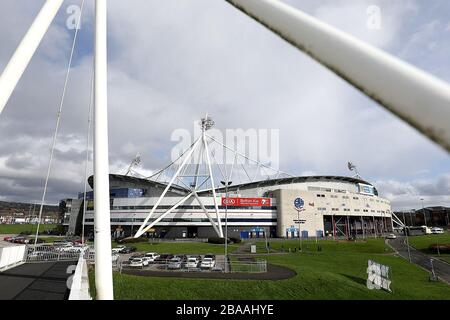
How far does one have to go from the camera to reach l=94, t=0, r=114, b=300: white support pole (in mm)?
10312

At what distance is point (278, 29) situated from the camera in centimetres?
507

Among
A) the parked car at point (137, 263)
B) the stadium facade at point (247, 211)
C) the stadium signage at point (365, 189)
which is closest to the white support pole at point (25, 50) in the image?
the parked car at point (137, 263)

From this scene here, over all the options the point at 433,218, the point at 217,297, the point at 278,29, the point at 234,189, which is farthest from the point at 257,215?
the point at 433,218

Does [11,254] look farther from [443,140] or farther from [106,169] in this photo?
[443,140]

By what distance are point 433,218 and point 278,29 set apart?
196 meters

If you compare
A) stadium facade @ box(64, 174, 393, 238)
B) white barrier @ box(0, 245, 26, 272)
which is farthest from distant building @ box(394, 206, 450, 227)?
white barrier @ box(0, 245, 26, 272)

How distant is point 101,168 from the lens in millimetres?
11453

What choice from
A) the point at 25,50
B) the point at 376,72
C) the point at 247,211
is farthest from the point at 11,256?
the point at 247,211

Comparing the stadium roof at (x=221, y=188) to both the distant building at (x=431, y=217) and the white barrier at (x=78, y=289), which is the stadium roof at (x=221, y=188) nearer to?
the distant building at (x=431, y=217)

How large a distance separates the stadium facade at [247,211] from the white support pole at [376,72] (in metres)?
80.0

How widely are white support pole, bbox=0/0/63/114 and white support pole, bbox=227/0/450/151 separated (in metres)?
7.57

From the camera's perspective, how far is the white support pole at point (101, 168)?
1031cm

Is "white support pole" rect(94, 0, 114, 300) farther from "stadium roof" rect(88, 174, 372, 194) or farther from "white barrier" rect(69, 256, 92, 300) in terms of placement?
"stadium roof" rect(88, 174, 372, 194)

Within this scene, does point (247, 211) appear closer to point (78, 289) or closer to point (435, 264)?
point (435, 264)
